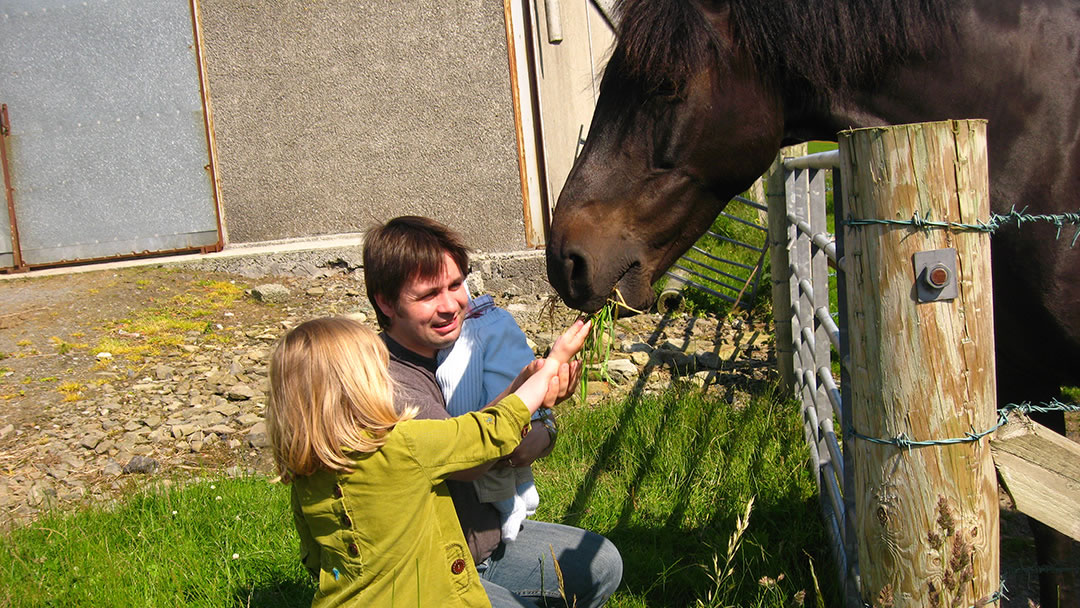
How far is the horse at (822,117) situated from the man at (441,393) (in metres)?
0.46

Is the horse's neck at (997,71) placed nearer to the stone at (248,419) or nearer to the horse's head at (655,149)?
the horse's head at (655,149)

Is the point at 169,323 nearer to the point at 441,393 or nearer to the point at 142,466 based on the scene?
the point at 142,466

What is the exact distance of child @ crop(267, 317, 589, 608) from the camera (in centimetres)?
173

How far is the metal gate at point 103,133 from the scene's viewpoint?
6965mm

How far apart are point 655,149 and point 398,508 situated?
1.31 metres

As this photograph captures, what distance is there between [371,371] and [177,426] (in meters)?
3.08

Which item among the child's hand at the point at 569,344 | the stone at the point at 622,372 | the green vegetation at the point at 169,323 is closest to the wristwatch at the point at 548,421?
the child's hand at the point at 569,344

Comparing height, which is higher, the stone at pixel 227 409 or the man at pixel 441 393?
the man at pixel 441 393

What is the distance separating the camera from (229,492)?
137 inches

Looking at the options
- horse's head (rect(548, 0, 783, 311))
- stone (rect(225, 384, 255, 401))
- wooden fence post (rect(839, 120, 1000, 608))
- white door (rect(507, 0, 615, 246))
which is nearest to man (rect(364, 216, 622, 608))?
horse's head (rect(548, 0, 783, 311))

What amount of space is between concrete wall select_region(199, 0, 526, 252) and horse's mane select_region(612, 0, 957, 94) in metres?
4.42

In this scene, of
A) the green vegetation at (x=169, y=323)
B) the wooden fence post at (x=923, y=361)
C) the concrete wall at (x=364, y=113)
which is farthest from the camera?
the concrete wall at (x=364, y=113)

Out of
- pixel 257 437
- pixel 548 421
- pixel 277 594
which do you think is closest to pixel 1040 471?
pixel 548 421

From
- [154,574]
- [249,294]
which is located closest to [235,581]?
[154,574]
